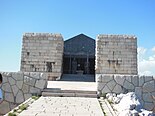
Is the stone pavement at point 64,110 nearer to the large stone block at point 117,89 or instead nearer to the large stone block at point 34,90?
the large stone block at point 117,89

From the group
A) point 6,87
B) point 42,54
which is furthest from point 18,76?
point 42,54

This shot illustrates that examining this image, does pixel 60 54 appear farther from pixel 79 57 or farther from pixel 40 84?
pixel 40 84

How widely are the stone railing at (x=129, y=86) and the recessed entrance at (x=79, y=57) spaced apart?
9863mm

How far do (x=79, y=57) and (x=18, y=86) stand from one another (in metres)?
11.3

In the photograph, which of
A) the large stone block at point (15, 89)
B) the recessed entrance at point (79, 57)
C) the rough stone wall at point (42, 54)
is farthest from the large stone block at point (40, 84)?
the recessed entrance at point (79, 57)

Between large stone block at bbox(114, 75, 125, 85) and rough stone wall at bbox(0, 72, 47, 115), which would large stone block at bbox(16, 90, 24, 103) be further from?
large stone block at bbox(114, 75, 125, 85)

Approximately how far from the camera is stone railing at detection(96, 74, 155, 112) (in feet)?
24.1

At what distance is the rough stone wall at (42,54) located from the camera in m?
13.3

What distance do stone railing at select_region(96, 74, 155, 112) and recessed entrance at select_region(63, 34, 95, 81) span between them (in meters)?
9.86

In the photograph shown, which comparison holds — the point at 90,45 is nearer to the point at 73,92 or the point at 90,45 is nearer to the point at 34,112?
the point at 73,92

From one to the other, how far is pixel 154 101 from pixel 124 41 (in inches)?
267

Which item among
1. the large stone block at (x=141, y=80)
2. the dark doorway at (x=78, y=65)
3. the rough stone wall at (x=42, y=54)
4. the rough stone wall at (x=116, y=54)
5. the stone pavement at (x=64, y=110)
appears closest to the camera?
the stone pavement at (x=64, y=110)

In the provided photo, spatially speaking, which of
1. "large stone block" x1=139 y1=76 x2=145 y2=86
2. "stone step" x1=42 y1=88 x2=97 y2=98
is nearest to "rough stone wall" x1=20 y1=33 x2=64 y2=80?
"stone step" x1=42 y1=88 x2=97 y2=98

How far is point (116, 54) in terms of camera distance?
1335cm
